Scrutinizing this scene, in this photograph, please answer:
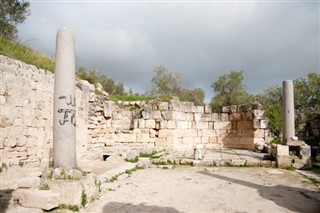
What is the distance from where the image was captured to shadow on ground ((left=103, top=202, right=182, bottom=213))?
220 inches

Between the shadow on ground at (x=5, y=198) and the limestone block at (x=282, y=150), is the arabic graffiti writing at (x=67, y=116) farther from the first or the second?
the limestone block at (x=282, y=150)

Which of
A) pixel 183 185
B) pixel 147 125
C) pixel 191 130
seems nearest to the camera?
pixel 183 185

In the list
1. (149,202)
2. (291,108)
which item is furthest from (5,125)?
(291,108)

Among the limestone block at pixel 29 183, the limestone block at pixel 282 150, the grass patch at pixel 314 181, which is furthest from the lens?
the limestone block at pixel 282 150

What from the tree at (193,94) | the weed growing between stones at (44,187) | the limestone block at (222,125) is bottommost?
the weed growing between stones at (44,187)

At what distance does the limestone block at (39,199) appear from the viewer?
206 inches

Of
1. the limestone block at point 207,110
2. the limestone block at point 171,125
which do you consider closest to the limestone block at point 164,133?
the limestone block at point 171,125

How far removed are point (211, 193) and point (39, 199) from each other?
4010 mm

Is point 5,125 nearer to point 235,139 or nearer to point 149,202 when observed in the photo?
point 149,202

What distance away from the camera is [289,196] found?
6789 mm

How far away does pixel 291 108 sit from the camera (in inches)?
482

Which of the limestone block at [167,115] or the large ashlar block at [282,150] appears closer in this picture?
the large ashlar block at [282,150]

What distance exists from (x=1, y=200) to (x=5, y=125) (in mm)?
3148

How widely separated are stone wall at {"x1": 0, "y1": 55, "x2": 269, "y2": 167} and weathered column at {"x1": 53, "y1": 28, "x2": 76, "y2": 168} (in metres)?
2.62
